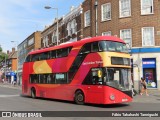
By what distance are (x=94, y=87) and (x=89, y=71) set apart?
3.43 ft

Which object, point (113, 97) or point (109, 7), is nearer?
point (113, 97)

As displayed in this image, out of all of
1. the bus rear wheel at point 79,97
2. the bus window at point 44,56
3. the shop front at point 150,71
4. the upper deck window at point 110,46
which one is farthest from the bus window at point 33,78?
the shop front at point 150,71

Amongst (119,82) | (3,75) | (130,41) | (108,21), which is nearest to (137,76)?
(130,41)

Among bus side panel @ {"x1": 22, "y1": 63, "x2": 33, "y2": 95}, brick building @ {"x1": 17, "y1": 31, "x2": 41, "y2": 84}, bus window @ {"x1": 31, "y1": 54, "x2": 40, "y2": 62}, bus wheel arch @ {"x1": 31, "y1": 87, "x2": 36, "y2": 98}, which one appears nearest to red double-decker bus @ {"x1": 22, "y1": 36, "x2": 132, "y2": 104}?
bus window @ {"x1": 31, "y1": 54, "x2": 40, "y2": 62}

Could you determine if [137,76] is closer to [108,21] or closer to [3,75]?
[108,21]

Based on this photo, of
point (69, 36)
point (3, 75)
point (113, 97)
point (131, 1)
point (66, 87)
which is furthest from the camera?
point (3, 75)

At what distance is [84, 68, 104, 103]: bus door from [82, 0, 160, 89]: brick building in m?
13.3

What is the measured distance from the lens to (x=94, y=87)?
17.5 metres

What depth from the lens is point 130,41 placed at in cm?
3125

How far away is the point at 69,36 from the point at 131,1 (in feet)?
42.8

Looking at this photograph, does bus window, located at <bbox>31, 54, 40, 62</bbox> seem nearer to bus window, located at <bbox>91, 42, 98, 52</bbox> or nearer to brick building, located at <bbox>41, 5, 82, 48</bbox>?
bus window, located at <bbox>91, 42, 98, 52</bbox>

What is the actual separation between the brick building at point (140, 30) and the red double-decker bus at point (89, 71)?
37.6 feet

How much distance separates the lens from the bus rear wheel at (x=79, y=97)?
61.4 feet

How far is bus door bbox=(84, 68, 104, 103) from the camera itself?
1697 cm
